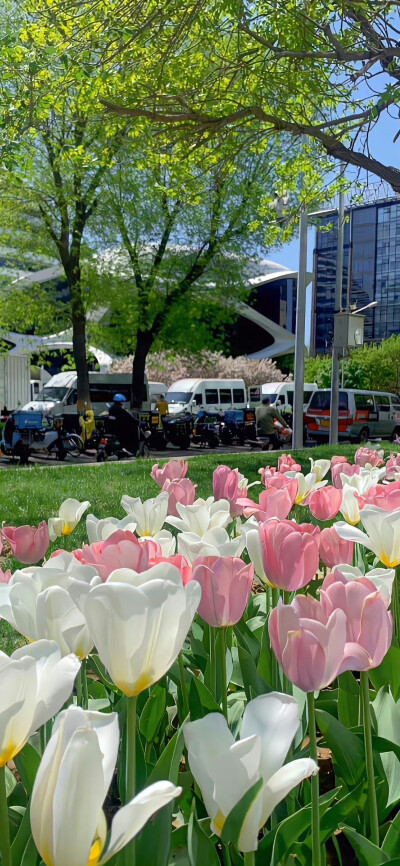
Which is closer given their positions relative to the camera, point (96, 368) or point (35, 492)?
point (35, 492)

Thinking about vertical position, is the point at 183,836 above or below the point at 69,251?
below

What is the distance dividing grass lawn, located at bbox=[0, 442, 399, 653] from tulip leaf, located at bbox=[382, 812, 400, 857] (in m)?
2.42

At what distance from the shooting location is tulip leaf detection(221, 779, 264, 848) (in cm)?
78

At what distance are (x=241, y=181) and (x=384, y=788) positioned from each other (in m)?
22.2

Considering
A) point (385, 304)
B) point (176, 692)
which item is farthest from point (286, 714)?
point (385, 304)

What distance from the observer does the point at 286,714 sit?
84 cm

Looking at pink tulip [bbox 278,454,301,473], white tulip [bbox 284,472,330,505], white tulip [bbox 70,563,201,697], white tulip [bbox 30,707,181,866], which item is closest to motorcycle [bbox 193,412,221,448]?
pink tulip [bbox 278,454,301,473]

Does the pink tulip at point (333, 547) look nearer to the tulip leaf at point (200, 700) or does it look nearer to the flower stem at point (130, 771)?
the tulip leaf at point (200, 700)

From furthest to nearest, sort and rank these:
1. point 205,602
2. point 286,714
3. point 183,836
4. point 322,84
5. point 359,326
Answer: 1. point 359,326
2. point 322,84
3. point 205,602
4. point 183,836
5. point 286,714

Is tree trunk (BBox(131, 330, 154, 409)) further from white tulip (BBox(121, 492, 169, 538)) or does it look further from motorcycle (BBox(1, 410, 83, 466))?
white tulip (BBox(121, 492, 169, 538))

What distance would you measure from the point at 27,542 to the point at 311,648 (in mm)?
1056

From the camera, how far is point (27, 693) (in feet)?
2.56

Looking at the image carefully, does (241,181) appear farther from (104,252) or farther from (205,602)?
(205,602)

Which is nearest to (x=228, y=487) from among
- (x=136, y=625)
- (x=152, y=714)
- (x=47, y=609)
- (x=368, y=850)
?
(x=152, y=714)
